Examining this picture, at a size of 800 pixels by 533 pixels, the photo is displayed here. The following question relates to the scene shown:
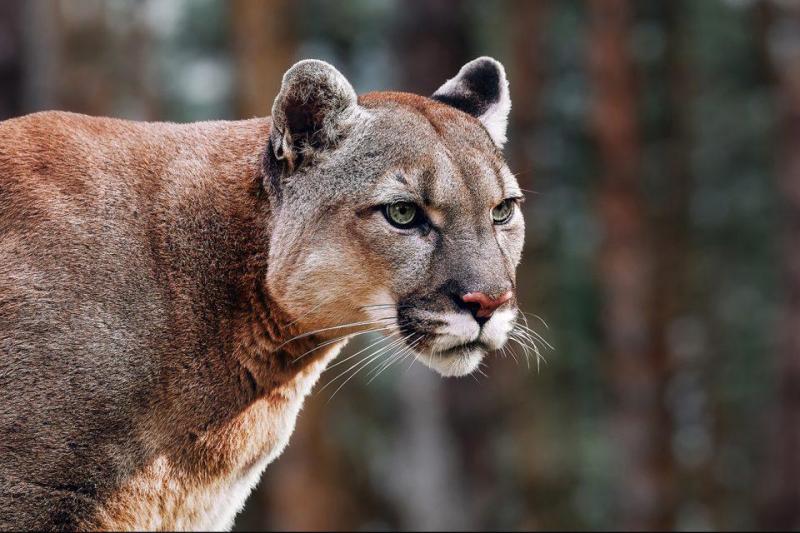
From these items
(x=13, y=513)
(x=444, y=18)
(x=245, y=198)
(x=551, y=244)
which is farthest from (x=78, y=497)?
(x=551, y=244)

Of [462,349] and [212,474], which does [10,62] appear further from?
[462,349]

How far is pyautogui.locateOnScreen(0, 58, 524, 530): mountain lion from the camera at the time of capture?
245 inches

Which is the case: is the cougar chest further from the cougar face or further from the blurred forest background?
the blurred forest background

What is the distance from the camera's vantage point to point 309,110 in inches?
275

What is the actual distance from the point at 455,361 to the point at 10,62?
10485 millimetres

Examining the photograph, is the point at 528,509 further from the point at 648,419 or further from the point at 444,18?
the point at 444,18

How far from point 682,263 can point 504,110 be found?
23.6 m

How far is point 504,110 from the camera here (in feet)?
26.0

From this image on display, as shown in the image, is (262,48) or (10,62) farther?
(262,48)

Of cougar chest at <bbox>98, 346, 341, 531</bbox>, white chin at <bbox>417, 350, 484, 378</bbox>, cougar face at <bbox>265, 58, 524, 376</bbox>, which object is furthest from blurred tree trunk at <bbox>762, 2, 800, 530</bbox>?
white chin at <bbox>417, 350, 484, 378</bbox>

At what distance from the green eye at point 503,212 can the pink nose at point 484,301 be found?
0.73 meters

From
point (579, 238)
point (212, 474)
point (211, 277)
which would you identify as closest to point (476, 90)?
point (211, 277)

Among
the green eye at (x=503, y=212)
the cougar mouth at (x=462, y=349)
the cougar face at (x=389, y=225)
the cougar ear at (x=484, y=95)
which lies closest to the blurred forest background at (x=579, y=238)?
the cougar ear at (x=484, y=95)

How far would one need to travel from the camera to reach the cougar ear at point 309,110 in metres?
6.82
